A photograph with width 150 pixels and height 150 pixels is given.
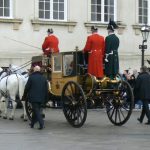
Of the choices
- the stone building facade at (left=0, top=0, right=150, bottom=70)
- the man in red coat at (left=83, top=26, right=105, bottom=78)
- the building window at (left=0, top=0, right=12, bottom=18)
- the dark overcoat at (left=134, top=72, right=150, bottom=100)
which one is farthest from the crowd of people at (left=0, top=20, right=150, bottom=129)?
the building window at (left=0, top=0, right=12, bottom=18)

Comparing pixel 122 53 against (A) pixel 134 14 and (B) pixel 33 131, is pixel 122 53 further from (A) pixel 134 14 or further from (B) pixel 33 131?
(B) pixel 33 131

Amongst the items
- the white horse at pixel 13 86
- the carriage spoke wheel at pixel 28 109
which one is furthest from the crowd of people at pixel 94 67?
the white horse at pixel 13 86

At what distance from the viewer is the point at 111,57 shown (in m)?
17.6

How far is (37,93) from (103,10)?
15739 mm

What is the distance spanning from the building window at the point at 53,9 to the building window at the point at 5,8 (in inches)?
63.7

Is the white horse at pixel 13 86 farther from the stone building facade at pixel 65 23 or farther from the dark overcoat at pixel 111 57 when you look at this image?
the stone building facade at pixel 65 23

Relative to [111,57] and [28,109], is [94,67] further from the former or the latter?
[28,109]

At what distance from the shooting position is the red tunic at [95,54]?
680 inches

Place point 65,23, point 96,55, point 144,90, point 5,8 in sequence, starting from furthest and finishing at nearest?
point 65,23 → point 5,8 → point 144,90 → point 96,55

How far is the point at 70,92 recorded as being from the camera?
17391mm

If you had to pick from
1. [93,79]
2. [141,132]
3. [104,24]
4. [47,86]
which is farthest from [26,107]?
[104,24]

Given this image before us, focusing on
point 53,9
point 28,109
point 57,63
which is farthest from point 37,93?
point 53,9

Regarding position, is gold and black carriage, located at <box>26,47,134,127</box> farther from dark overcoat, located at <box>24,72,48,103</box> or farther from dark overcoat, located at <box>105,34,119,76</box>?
dark overcoat, located at <box>24,72,48,103</box>

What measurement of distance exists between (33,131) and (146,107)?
391cm
